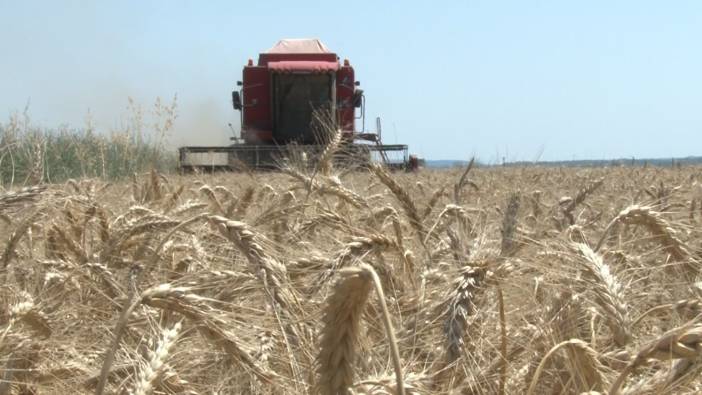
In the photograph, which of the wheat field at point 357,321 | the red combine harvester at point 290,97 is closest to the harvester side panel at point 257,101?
the red combine harvester at point 290,97

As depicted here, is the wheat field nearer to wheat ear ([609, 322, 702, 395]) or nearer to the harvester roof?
Result: wheat ear ([609, 322, 702, 395])

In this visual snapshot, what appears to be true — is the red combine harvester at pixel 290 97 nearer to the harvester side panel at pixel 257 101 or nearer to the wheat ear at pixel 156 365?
the harvester side panel at pixel 257 101

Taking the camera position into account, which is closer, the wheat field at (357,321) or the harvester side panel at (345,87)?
the wheat field at (357,321)

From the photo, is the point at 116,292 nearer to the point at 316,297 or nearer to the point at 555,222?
the point at 316,297

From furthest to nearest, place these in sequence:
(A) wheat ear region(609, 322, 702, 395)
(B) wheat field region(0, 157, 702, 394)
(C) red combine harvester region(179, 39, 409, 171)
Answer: (C) red combine harvester region(179, 39, 409, 171), (B) wheat field region(0, 157, 702, 394), (A) wheat ear region(609, 322, 702, 395)

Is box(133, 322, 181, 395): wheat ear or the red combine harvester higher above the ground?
the red combine harvester

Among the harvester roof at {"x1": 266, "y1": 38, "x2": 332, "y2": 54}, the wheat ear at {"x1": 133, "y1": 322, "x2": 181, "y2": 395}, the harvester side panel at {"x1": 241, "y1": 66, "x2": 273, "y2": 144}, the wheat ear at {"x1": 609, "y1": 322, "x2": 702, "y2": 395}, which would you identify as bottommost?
the wheat ear at {"x1": 133, "y1": 322, "x2": 181, "y2": 395}

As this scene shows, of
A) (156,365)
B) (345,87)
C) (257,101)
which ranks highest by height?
(345,87)

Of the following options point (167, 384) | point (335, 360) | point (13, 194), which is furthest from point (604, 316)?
point (13, 194)

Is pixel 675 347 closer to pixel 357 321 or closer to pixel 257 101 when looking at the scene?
pixel 357 321

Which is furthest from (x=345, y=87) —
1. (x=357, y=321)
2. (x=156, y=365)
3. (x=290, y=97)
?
(x=357, y=321)

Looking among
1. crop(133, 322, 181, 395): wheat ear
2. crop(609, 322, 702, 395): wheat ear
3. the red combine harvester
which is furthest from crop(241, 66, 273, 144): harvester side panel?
crop(609, 322, 702, 395): wheat ear

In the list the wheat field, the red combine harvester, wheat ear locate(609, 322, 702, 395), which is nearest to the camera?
wheat ear locate(609, 322, 702, 395)

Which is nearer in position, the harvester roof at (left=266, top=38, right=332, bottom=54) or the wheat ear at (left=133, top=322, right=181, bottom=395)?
the wheat ear at (left=133, top=322, right=181, bottom=395)
